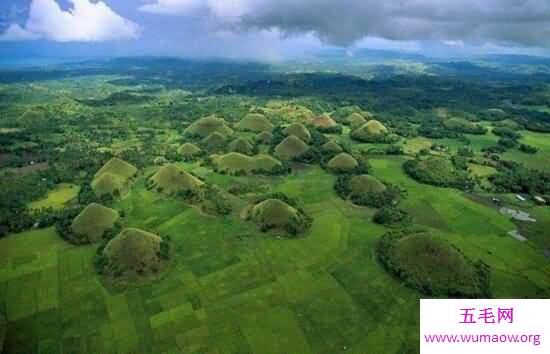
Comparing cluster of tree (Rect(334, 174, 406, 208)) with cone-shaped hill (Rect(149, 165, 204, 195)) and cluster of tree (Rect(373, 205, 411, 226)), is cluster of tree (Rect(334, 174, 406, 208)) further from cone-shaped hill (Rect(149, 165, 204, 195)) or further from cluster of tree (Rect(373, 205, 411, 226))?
cone-shaped hill (Rect(149, 165, 204, 195))

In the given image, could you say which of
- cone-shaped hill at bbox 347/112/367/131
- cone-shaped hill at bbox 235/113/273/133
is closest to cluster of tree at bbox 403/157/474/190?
cone-shaped hill at bbox 347/112/367/131

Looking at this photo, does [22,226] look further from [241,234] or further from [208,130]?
[208,130]

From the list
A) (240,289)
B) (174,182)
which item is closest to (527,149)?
(174,182)

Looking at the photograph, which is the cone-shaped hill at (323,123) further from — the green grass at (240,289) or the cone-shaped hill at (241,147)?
the green grass at (240,289)

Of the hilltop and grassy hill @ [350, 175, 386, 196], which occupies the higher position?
grassy hill @ [350, 175, 386, 196]

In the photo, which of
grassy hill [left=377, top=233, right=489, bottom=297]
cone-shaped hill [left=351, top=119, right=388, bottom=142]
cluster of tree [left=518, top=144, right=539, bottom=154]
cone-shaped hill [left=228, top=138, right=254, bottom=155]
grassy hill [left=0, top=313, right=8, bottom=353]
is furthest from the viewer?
cone-shaped hill [left=351, top=119, right=388, bottom=142]

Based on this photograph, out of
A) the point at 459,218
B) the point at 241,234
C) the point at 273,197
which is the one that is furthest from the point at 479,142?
the point at 241,234
